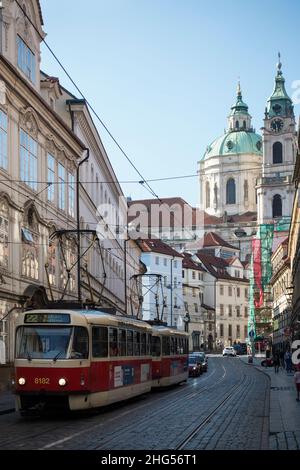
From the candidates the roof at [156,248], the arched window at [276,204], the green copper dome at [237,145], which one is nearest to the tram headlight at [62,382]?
the roof at [156,248]

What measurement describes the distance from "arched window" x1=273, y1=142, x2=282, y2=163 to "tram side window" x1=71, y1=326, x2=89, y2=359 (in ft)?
433

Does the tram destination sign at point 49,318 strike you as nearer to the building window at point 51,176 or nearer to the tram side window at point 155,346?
the tram side window at point 155,346

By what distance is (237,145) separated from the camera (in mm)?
179000

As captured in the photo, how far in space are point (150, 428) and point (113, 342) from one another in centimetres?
539

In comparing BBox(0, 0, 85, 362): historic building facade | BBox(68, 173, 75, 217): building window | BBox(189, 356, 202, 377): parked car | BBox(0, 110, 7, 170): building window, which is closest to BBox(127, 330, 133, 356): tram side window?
BBox(0, 0, 85, 362): historic building facade

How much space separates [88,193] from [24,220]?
52.9ft

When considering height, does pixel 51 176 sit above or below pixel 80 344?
above

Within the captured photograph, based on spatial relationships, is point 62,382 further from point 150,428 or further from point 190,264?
point 190,264

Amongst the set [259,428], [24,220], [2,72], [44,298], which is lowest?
[259,428]

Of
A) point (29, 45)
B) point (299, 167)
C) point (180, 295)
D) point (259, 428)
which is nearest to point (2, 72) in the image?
point (29, 45)

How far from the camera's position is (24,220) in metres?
34.4

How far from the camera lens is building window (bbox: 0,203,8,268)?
3155 centimetres

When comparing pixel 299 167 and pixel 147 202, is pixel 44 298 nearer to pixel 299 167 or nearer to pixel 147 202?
pixel 299 167

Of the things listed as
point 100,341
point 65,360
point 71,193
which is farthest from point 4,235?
point 71,193
